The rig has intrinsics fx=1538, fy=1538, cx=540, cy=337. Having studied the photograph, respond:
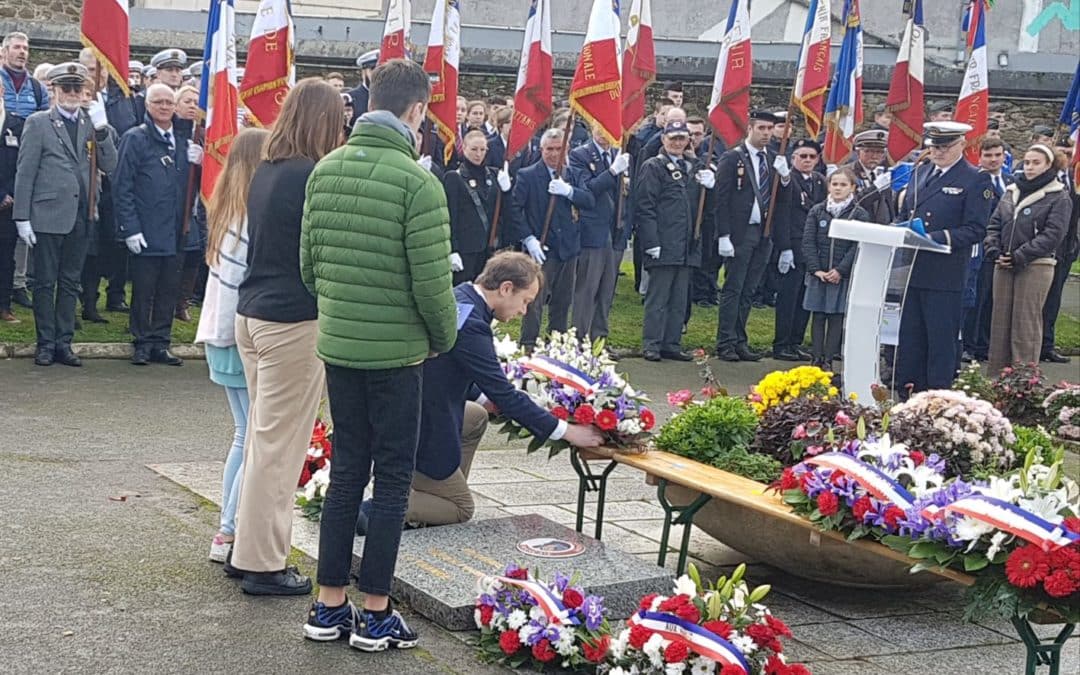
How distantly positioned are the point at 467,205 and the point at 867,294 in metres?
5.08

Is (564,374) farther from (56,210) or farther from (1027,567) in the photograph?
(56,210)

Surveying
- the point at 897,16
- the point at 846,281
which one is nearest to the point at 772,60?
the point at 897,16

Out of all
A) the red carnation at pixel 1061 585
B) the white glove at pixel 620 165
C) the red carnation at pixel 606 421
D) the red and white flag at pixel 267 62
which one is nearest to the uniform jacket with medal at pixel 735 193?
the white glove at pixel 620 165

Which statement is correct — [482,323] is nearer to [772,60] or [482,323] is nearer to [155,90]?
[155,90]

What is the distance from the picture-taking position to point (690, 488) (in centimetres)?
695

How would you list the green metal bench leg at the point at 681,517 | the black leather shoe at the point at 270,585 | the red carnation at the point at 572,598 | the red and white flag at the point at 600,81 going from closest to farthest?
the red carnation at the point at 572,598 → the black leather shoe at the point at 270,585 → the green metal bench leg at the point at 681,517 → the red and white flag at the point at 600,81

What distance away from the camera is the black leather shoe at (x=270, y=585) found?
627 cm

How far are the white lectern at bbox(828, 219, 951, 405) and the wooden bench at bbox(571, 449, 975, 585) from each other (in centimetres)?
242

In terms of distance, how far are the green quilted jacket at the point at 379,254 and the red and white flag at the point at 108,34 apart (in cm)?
715

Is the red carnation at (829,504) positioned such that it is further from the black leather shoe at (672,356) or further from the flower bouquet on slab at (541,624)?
the black leather shoe at (672,356)

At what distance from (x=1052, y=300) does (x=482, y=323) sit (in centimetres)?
1141

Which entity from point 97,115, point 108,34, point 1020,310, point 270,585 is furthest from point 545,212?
point 270,585

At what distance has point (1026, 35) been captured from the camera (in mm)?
27359

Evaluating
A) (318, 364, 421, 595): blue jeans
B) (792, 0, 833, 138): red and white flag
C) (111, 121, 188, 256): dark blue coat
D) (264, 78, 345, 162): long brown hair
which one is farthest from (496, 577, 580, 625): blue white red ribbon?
(792, 0, 833, 138): red and white flag
